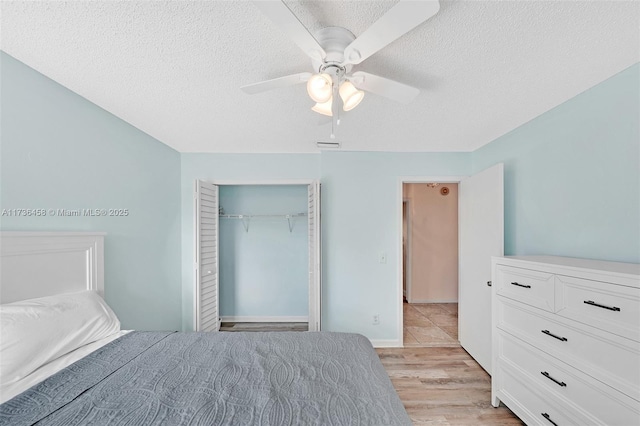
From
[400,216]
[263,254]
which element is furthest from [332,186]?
[263,254]

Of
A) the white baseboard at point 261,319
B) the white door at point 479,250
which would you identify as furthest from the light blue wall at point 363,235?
the white baseboard at point 261,319

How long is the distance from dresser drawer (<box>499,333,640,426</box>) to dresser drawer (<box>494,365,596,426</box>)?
0.04 metres

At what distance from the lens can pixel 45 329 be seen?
52.9 inches

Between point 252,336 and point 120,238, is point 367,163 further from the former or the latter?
point 120,238

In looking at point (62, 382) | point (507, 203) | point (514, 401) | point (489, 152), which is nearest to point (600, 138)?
point (507, 203)

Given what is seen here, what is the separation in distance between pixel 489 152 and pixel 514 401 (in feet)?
7.58

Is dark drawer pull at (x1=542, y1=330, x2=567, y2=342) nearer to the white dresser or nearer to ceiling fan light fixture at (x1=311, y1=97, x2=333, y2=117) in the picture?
the white dresser

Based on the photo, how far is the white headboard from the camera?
4.70 feet

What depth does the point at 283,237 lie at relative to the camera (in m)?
4.05

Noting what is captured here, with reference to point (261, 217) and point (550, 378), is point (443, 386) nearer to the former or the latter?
point (550, 378)

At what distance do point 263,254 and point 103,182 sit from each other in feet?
7.54

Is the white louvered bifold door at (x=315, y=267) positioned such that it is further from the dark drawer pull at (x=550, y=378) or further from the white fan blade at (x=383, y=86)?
the dark drawer pull at (x=550, y=378)

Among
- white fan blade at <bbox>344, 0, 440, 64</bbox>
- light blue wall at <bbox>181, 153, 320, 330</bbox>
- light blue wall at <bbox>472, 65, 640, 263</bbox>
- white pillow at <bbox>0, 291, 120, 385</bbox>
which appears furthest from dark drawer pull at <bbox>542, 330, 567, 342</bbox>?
white pillow at <bbox>0, 291, 120, 385</bbox>

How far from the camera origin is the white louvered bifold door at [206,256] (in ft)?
9.86
